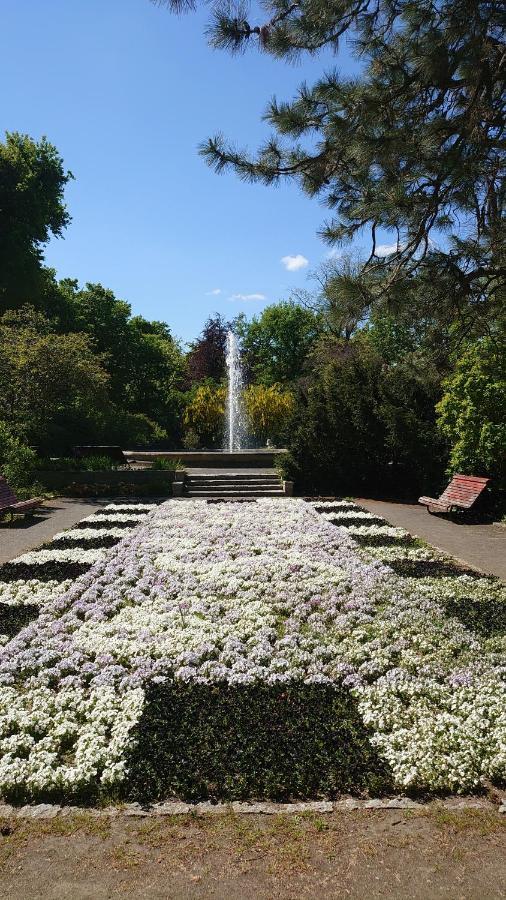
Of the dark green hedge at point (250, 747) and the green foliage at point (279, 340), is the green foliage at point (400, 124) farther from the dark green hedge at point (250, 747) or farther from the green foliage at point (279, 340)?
the green foliage at point (279, 340)

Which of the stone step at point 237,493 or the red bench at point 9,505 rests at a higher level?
the red bench at point 9,505

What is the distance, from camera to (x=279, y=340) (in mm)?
56031

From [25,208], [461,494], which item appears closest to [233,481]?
[461,494]

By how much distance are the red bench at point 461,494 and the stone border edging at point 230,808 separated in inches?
387

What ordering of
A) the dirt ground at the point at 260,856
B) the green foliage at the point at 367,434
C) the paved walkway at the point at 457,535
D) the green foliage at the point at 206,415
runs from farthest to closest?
the green foliage at the point at 206,415, the green foliage at the point at 367,434, the paved walkway at the point at 457,535, the dirt ground at the point at 260,856

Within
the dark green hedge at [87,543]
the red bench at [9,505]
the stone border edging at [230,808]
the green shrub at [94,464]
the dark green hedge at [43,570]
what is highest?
the green shrub at [94,464]

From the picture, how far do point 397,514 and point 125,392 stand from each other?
83.2 feet

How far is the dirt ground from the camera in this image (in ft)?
8.85

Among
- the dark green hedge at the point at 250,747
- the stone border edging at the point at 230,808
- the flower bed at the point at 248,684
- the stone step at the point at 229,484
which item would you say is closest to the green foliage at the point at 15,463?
the stone step at the point at 229,484

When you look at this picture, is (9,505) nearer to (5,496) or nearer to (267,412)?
(5,496)

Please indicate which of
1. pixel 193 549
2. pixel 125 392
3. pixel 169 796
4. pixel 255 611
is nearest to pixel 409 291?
pixel 255 611

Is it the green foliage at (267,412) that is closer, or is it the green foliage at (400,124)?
the green foliage at (400,124)

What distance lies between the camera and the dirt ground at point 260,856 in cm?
270

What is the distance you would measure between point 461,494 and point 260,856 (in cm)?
1133
